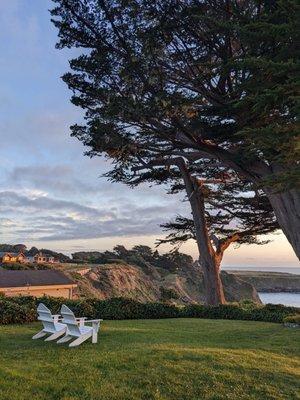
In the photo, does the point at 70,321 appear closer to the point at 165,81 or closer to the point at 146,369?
the point at 146,369

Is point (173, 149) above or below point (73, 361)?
above

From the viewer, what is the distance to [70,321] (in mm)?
9328

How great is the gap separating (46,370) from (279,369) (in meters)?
4.12

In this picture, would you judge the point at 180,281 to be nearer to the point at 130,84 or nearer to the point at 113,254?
the point at 113,254

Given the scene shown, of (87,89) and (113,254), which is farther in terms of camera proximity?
(113,254)

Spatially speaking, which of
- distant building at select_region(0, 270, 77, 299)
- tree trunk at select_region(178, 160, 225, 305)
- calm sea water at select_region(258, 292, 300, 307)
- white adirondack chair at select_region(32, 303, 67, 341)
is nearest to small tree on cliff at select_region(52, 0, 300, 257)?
tree trunk at select_region(178, 160, 225, 305)

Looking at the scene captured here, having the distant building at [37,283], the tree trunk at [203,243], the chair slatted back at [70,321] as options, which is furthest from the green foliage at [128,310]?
the distant building at [37,283]

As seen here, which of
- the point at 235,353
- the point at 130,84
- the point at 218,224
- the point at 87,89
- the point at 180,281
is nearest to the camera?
the point at 235,353

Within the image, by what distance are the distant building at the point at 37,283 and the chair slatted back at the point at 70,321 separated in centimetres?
2515

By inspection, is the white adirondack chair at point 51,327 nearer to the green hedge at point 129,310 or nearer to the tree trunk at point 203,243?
the green hedge at point 129,310

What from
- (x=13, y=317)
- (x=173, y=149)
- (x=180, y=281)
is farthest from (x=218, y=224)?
(x=180, y=281)

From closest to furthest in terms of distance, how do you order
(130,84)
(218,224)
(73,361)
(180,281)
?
1. (73,361)
2. (130,84)
3. (218,224)
4. (180,281)

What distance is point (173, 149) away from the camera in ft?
59.9

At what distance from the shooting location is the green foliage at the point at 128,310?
44.5ft
